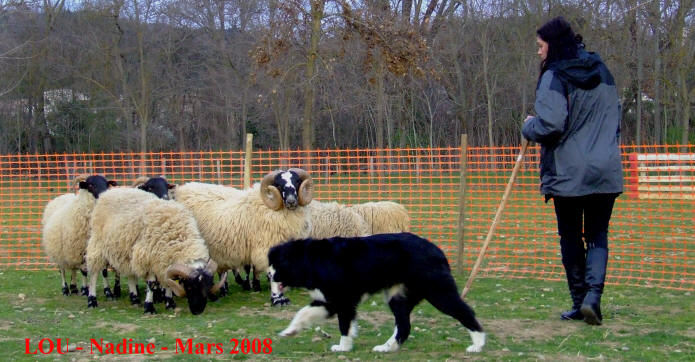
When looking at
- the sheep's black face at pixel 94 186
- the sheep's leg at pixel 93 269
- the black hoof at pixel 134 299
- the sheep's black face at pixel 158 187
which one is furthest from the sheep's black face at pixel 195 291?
the sheep's black face at pixel 94 186

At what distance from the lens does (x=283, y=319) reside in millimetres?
7738

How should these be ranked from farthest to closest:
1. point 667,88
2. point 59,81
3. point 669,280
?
point 59,81, point 667,88, point 669,280

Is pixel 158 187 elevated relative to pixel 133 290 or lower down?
elevated

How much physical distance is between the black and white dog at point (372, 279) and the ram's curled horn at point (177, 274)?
240cm

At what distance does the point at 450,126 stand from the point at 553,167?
29.0 metres

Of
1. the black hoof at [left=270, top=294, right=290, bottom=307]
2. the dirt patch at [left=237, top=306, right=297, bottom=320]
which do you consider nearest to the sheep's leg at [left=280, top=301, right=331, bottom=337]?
the dirt patch at [left=237, top=306, right=297, bottom=320]

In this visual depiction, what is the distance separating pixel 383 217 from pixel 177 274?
3.39m

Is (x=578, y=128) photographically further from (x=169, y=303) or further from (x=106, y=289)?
(x=106, y=289)

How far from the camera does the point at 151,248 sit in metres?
8.50

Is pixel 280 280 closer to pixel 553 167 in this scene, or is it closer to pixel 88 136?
pixel 553 167

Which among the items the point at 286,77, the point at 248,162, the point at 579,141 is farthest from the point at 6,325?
the point at 286,77

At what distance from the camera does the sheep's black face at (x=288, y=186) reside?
9188 mm

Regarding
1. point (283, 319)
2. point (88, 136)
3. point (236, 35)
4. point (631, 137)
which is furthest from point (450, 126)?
point (283, 319)

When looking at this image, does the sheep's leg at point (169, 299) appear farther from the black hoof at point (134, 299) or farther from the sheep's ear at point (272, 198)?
the sheep's ear at point (272, 198)
